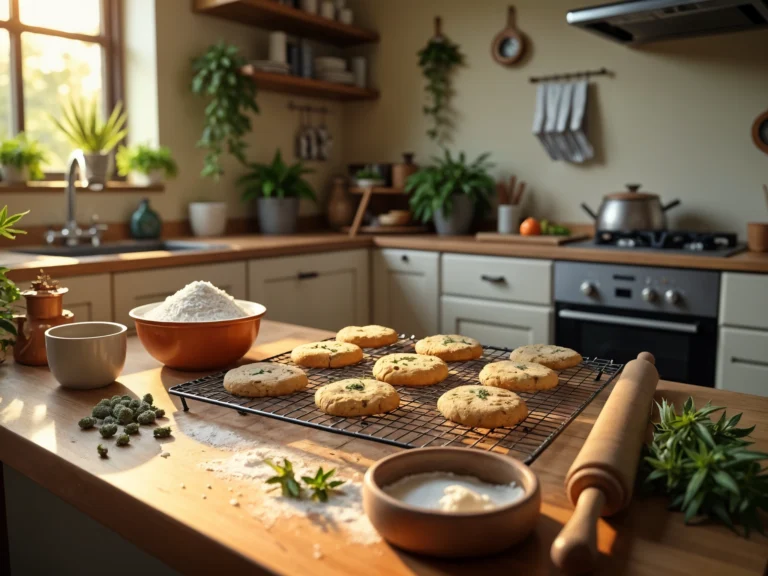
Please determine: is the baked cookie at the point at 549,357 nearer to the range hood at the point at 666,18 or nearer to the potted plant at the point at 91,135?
the range hood at the point at 666,18

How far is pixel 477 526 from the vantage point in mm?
647

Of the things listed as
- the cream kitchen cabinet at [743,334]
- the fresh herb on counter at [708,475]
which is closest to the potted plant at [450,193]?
the cream kitchen cabinet at [743,334]

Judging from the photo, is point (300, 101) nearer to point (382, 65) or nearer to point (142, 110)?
point (382, 65)

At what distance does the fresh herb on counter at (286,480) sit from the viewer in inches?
30.7

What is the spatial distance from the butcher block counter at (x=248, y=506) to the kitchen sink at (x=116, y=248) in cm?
185

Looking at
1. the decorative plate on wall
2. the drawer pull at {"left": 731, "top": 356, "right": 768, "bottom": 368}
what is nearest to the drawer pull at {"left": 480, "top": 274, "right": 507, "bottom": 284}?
the drawer pull at {"left": 731, "top": 356, "right": 768, "bottom": 368}

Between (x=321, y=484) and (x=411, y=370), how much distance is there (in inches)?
16.4

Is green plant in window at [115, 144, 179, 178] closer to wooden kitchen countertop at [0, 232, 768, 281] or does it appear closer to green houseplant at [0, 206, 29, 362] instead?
wooden kitchen countertop at [0, 232, 768, 281]

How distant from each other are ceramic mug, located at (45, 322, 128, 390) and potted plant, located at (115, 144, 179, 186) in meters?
2.17

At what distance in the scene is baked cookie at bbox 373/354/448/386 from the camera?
1166 mm

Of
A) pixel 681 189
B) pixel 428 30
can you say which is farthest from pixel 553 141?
pixel 428 30

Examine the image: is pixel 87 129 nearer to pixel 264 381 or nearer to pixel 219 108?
pixel 219 108

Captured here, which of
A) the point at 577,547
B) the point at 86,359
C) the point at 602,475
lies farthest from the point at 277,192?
the point at 577,547

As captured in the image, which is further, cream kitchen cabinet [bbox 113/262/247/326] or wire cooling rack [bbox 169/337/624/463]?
cream kitchen cabinet [bbox 113/262/247/326]
